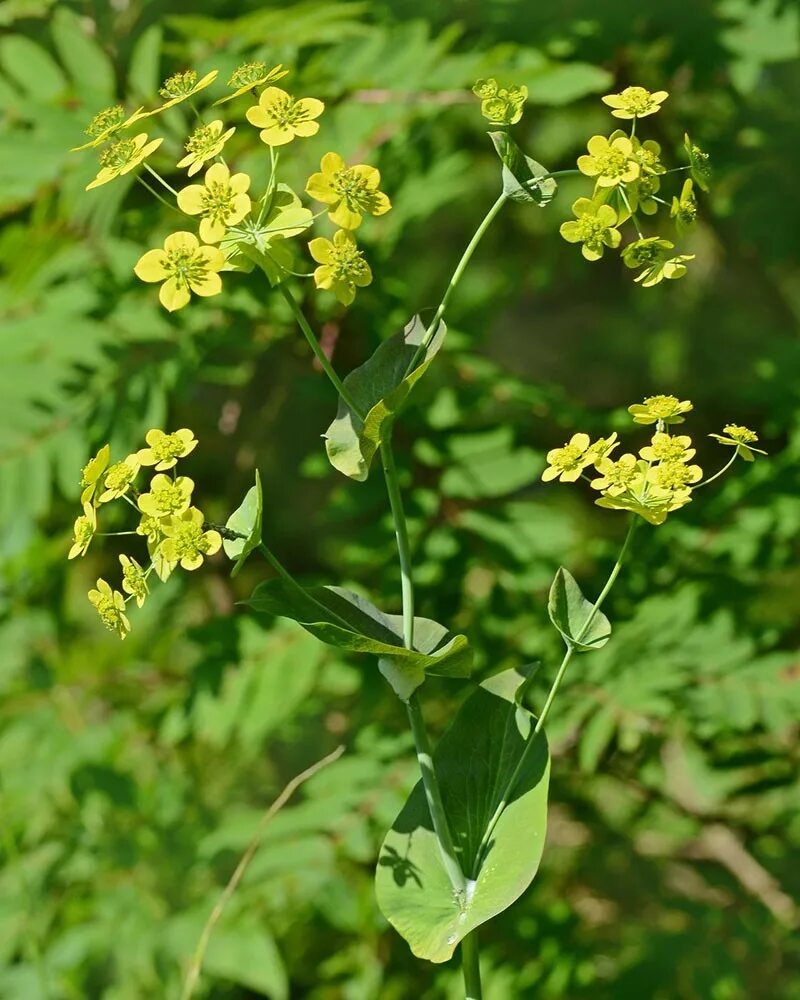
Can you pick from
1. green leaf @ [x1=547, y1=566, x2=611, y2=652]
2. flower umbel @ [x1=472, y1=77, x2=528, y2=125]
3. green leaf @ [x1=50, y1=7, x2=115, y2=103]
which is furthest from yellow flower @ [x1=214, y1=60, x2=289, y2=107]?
green leaf @ [x1=50, y1=7, x2=115, y2=103]

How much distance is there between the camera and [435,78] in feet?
4.66

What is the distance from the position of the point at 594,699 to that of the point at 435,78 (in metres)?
0.70

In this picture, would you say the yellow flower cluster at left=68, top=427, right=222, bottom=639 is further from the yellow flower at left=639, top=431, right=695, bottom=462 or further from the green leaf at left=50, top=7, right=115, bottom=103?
the green leaf at left=50, top=7, right=115, bottom=103

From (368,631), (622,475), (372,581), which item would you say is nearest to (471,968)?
(368,631)

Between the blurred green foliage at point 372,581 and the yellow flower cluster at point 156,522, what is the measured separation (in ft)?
2.22

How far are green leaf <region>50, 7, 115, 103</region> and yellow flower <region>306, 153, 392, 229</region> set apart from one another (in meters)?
0.84

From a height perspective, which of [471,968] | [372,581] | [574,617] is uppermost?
[574,617]

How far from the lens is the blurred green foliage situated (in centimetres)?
139

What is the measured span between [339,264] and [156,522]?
187 millimetres

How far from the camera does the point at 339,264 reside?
2.45 feet

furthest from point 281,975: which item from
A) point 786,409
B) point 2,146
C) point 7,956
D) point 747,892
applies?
point 2,146

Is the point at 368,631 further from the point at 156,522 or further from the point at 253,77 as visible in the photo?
the point at 253,77

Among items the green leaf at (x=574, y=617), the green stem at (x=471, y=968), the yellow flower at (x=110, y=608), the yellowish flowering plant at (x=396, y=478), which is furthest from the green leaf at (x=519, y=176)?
the green stem at (x=471, y=968)

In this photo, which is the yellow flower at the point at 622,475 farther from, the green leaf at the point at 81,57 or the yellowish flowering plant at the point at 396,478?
the green leaf at the point at 81,57
